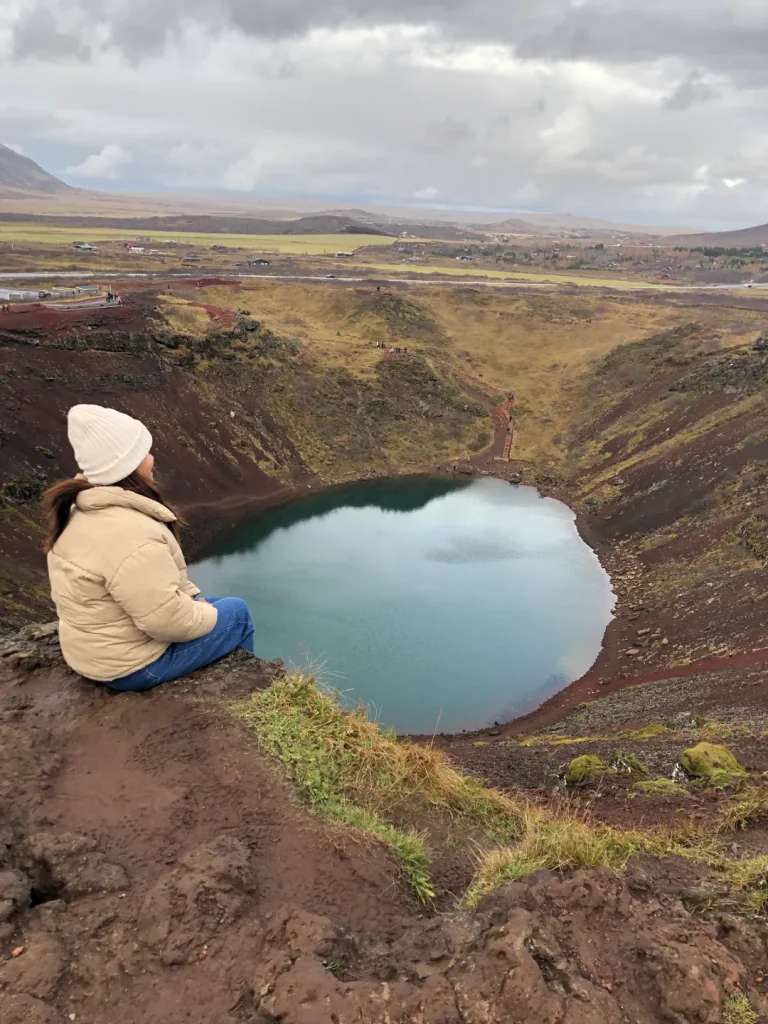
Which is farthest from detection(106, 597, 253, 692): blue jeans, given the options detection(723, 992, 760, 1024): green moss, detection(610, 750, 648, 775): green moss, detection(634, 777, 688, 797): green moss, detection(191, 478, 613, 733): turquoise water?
detection(191, 478, 613, 733): turquoise water

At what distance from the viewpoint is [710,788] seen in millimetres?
9039

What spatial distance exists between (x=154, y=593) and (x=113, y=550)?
0.40m

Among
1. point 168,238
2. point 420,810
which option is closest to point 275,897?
point 420,810

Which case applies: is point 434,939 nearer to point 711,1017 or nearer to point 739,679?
point 711,1017

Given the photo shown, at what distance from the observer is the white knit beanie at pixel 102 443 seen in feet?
14.7

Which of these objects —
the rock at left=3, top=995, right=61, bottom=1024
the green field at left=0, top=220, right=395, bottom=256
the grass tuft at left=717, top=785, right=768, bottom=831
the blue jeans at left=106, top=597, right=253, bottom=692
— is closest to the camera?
the rock at left=3, top=995, right=61, bottom=1024

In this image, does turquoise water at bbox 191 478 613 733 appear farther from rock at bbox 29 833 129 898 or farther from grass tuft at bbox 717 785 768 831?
rock at bbox 29 833 129 898

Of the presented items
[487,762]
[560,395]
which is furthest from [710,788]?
[560,395]

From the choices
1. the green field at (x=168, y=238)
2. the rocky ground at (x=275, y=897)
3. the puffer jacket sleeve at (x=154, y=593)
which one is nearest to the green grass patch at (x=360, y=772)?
the rocky ground at (x=275, y=897)

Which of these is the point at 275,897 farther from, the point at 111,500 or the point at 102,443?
the point at 102,443

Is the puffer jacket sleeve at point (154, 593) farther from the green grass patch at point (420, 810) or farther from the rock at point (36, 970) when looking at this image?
the rock at point (36, 970)

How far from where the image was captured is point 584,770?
1127 centimetres

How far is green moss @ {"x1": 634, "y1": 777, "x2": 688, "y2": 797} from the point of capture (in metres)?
9.12

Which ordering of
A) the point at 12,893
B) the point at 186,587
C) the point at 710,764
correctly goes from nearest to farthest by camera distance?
the point at 12,893 → the point at 186,587 → the point at 710,764
